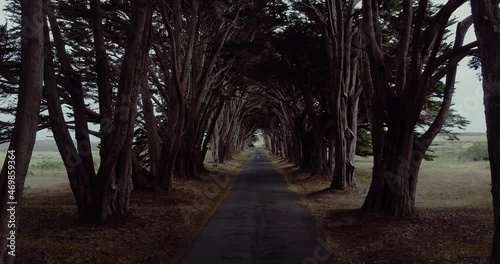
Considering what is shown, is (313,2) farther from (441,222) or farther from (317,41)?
(441,222)

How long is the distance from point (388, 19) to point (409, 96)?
812 centimetres

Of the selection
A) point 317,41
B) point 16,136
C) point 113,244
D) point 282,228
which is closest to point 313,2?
point 317,41

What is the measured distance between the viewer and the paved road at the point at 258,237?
805 centimetres

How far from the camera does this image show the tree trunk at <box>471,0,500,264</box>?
558 centimetres

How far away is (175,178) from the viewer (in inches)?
928

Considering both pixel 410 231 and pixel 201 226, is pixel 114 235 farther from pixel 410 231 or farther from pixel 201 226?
pixel 410 231

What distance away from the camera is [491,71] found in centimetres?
570

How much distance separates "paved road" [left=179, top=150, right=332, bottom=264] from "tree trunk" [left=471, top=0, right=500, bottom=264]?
336 centimetres

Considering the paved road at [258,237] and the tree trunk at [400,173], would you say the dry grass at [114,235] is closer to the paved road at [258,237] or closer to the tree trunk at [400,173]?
the paved road at [258,237]

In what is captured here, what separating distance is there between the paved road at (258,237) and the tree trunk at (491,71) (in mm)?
3363

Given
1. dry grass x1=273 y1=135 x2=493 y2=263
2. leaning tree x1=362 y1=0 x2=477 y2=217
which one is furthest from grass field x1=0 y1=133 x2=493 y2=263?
leaning tree x1=362 y1=0 x2=477 y2=217

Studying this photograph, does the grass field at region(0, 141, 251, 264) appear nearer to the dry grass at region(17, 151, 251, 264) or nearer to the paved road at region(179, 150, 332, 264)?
the dry grass at region(17, 151, 251, 264)

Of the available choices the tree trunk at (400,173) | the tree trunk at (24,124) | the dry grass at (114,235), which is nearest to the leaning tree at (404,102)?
the tree trunk at (400,173)

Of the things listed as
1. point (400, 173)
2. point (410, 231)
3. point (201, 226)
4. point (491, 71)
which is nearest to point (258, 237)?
point (201, 226)
